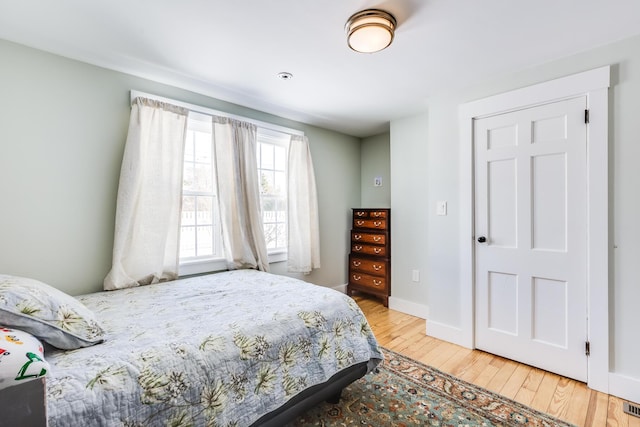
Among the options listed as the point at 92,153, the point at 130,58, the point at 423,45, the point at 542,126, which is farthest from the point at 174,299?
the point at 542,126

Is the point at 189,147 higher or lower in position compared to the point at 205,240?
higher

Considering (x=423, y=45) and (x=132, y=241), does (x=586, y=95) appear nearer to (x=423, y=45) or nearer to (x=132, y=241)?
(x=423, y=45)

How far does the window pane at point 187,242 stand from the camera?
2.66 m

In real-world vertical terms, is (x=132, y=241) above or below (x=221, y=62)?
below

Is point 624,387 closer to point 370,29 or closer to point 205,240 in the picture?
point 370,29

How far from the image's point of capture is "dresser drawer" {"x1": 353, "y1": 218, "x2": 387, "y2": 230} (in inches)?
144

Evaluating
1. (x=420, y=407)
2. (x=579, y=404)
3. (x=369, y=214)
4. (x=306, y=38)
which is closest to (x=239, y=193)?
(x=306, y=38)

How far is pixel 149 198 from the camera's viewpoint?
2305 mm

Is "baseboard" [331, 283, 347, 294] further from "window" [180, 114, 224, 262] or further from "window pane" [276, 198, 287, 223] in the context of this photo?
"window" [180, 114, 224, 262]

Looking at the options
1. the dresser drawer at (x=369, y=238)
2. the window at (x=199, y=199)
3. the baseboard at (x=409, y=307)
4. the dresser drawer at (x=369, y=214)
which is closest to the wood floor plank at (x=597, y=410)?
the baseboard at (x=409, y=307)

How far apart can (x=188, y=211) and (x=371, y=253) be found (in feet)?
7.38

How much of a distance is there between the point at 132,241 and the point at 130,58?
4.41 ft

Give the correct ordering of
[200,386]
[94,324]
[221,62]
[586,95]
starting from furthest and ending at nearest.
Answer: [221,62], [586,95], [94,324], [200,386]

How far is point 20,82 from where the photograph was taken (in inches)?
74.2
